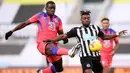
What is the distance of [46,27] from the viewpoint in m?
10.6

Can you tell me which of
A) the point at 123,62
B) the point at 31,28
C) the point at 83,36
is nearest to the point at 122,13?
the point at 123,62

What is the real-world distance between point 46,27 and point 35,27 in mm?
5669

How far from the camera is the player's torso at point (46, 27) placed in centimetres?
1058

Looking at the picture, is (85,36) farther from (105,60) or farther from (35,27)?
(35,27)

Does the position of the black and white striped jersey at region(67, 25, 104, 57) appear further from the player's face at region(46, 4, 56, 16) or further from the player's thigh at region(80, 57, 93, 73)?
the player's face at region(46, 4, 56, 16)

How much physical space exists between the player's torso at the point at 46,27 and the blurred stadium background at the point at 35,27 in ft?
15.3

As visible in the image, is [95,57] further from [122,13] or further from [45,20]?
[122,13]

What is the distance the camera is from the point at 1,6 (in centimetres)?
1675

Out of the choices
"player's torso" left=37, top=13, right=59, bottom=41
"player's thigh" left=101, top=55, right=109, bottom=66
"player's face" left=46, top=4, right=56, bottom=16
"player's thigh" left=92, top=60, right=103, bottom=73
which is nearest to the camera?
"player's thigh" left=92, top=60, right=103, bottom=73

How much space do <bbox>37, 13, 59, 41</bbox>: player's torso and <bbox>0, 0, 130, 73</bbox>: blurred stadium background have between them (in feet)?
15.3

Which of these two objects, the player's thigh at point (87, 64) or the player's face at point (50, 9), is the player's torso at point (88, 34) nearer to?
the player's thigh at point (87, 64)

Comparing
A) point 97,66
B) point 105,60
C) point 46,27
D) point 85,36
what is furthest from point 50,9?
point 105,60

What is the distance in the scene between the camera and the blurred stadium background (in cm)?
1560

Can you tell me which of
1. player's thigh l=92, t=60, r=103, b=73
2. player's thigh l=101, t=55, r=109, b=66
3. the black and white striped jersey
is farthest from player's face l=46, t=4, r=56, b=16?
player's thigh l=101, t=55, r=109, b=66
